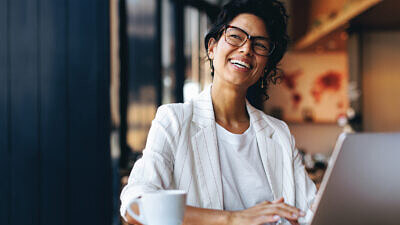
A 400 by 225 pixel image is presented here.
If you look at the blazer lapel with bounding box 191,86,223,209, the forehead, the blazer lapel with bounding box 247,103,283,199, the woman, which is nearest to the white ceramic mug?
the woman

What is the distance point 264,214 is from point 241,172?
1.05ft

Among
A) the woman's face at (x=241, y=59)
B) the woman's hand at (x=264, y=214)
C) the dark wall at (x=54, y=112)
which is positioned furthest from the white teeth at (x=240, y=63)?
the dark wall at (x=54, y=112)

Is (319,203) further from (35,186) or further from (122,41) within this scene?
(122,41)

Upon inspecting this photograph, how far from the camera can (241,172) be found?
4.09 ft

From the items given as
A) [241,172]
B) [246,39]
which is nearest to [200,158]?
[241,172]

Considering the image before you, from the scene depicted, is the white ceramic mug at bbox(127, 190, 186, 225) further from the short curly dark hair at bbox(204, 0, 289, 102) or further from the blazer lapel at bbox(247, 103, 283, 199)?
the short curly dark hair at bbox(204, 0, 289, 102)

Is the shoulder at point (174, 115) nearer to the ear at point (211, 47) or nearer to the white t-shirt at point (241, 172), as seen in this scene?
the white t-shirt at point (241, 172)

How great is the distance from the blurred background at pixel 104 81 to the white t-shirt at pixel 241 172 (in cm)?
43

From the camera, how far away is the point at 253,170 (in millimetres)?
1254

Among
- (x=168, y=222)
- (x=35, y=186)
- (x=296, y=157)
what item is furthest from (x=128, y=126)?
(x=168, y=222)

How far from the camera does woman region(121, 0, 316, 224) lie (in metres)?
1.16

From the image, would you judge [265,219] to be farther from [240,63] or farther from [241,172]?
[240,63]

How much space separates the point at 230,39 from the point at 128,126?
7.36 ft

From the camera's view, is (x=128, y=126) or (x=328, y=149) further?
(x=328, y=149)
